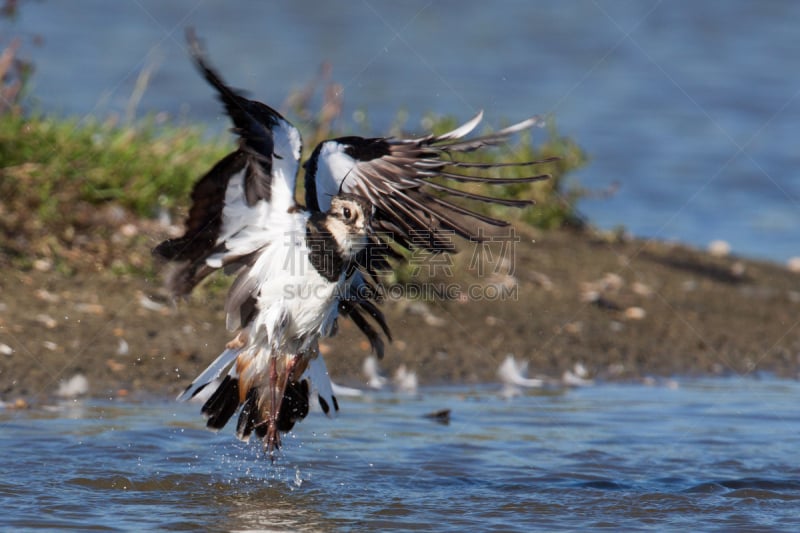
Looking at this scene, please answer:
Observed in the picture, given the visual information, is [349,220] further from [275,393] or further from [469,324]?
[469,324]

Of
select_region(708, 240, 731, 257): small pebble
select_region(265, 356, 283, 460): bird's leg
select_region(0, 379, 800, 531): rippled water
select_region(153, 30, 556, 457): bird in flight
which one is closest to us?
select_region(0, 379, 800, 531): rippled water

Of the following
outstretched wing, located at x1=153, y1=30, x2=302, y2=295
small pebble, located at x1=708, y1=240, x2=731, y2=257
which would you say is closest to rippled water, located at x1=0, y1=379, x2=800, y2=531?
outstretched wing, located at x1=153, y1=30, x2=302, y2=295

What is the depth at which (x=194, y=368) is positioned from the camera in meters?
6.29

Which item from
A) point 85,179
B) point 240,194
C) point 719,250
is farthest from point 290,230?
point 719,250

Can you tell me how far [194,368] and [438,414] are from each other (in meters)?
1.29

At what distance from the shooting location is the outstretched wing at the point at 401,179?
4.60m

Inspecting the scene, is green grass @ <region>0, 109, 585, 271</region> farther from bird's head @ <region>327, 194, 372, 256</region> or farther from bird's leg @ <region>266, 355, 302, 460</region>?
bird's head @ <region>327, 194, 372, 256</region>

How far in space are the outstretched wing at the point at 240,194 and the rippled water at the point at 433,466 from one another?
851 millimetres

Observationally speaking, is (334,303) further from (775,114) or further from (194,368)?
(775,114)

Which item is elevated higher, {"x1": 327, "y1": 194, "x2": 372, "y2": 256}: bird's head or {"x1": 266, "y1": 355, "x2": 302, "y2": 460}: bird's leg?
{"x1": 327, "y1": 194, "x2": 372, "y2": 256}: bird's head

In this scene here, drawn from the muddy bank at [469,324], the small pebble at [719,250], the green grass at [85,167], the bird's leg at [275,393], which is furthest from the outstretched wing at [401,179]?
the small pebble at [719,250]

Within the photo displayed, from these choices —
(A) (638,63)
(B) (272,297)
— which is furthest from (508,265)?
(A) (638,63)

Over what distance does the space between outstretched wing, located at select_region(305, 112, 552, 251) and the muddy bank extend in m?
1.82

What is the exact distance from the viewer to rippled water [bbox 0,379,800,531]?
4.52 meters
